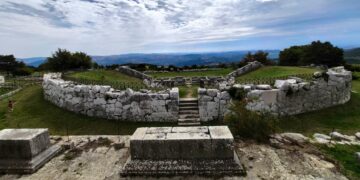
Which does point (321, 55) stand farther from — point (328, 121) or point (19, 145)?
point (19, 145)

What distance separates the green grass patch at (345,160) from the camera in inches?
231

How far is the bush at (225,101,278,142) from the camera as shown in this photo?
7.49 metres

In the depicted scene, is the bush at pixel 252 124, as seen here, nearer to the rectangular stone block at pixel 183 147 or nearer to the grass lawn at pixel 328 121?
the rectangular stone block at pixel 183 147

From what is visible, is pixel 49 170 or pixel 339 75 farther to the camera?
pixel 339 75

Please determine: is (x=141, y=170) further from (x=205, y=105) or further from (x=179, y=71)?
(x=179, y=71)

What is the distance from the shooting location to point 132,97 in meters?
13.8

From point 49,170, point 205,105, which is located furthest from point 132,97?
point 49,170

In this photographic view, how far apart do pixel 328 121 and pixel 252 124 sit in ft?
26.4

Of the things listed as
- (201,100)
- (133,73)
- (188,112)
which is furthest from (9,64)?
(201,100)

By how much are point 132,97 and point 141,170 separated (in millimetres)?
8319

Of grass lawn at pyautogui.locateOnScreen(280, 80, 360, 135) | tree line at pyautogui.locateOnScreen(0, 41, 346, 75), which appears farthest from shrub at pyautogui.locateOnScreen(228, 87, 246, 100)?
tree line at pyautogui.locateOnScreen(0, 41, 346, 75)

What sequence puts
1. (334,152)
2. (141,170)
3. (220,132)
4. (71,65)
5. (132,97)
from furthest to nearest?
(71,65) < (132,97) < (334,152) < (220,132) < (141,170)

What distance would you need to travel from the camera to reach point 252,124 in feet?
24.9

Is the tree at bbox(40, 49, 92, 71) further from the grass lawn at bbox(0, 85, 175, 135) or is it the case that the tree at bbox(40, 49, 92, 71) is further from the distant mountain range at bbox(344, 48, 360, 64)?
the distant mountain range at bbox(344, 48, 360, 64)
